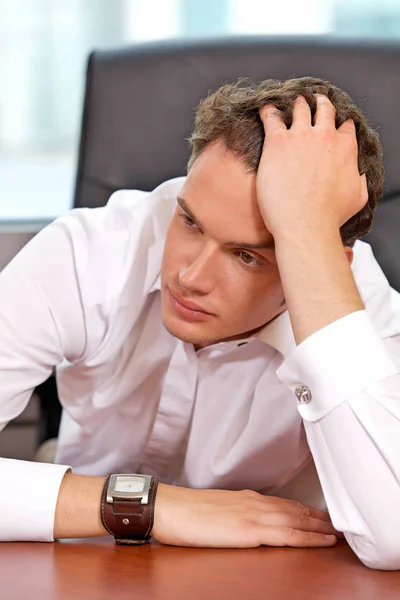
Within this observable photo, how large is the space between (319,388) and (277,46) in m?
1.10

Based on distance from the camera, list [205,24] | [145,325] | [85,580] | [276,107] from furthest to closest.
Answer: [205,24]
[145,325]
[276,107]
[85,580]

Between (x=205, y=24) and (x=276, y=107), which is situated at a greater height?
(x=276, y=107)

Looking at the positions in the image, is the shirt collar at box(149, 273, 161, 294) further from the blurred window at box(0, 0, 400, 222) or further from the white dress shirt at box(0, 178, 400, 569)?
the blurred window at box(0, 0, 400, 222)

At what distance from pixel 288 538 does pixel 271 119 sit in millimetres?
576

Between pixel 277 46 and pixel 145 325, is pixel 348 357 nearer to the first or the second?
pixel 145 325

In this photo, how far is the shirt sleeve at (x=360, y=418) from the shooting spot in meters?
1.21

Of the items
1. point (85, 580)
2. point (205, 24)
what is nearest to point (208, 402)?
point (85, 580)

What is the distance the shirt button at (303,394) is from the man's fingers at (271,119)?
36 cm

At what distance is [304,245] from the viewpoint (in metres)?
1.29

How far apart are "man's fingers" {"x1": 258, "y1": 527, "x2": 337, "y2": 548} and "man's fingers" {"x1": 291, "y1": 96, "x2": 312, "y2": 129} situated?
551 mm

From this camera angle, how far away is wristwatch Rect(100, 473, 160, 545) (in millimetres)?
1262

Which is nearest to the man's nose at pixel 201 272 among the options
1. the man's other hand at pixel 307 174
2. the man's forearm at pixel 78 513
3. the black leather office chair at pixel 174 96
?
the man's other hand at pixel 307 174

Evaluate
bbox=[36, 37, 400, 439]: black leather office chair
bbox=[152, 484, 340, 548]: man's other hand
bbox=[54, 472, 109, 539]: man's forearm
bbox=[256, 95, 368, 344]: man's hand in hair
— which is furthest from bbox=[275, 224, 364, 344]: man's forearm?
bbox=[36, 37, 400, 439]: black leather office chair

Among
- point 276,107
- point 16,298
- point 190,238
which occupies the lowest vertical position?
point 16,298
